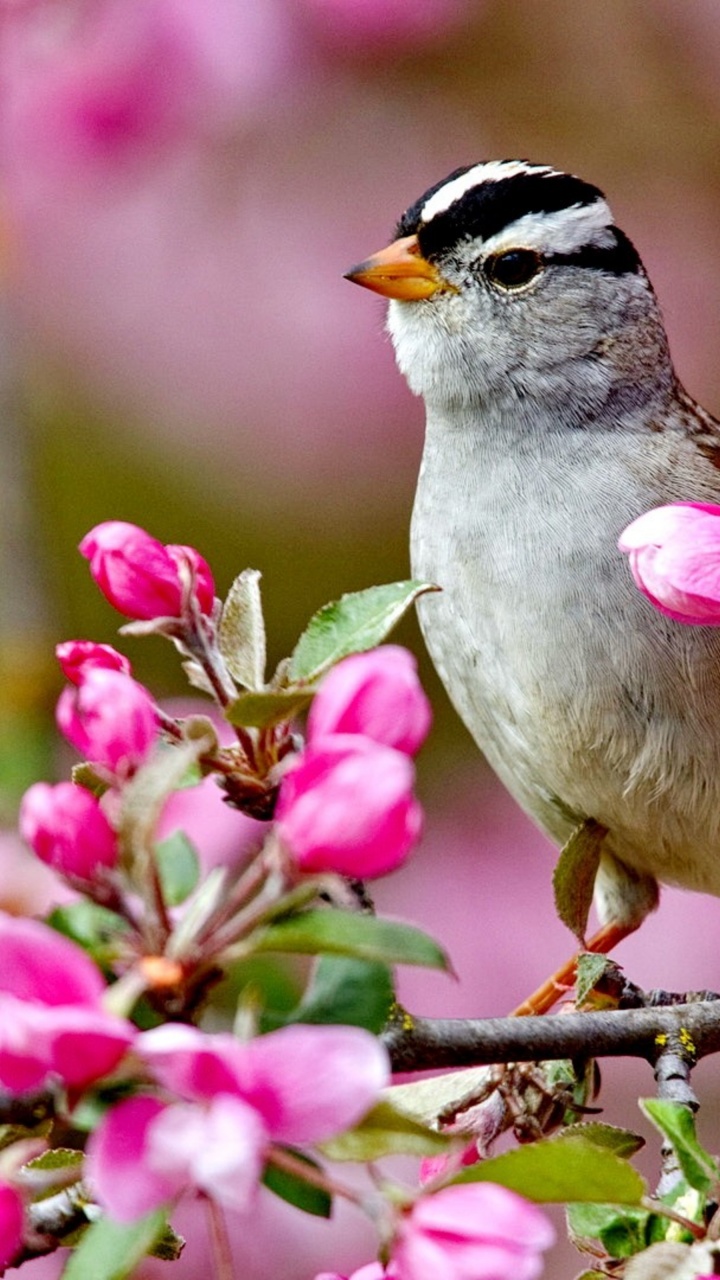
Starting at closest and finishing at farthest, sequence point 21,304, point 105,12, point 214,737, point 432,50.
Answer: point 214,737 < point 105,12 < point 432,50 < point 21,304

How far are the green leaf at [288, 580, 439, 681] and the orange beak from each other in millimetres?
894

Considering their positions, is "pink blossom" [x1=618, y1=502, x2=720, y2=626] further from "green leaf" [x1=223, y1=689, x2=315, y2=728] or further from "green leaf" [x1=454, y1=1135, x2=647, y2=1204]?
"green leaf" [x1=454, y1=1135, x2=647, y2=1204]

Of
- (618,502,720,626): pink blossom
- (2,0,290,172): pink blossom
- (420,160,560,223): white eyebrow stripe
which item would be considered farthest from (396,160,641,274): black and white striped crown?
(618,502,720,626): pink blossom

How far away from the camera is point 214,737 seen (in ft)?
3.29

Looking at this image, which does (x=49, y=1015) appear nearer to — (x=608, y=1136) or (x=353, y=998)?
(x=353, y=998)

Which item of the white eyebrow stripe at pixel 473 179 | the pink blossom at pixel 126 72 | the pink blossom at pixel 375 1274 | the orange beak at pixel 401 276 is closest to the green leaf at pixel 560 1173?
the pink blossom at pixel 375 1274

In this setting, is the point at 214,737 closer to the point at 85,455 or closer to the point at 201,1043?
the point at 201,1043

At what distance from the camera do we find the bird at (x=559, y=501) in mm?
1743

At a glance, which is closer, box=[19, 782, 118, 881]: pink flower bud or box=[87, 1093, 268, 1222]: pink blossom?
box=[87, 1093, 268, 1222]: pink blossom

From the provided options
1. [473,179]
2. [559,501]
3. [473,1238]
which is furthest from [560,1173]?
[473,179]

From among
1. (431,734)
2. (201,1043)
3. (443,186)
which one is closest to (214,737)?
(201,1043)

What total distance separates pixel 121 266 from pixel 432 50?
78 centimetres

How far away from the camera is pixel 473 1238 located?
2.66 feet

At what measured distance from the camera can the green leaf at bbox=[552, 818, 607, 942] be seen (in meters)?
1.38
